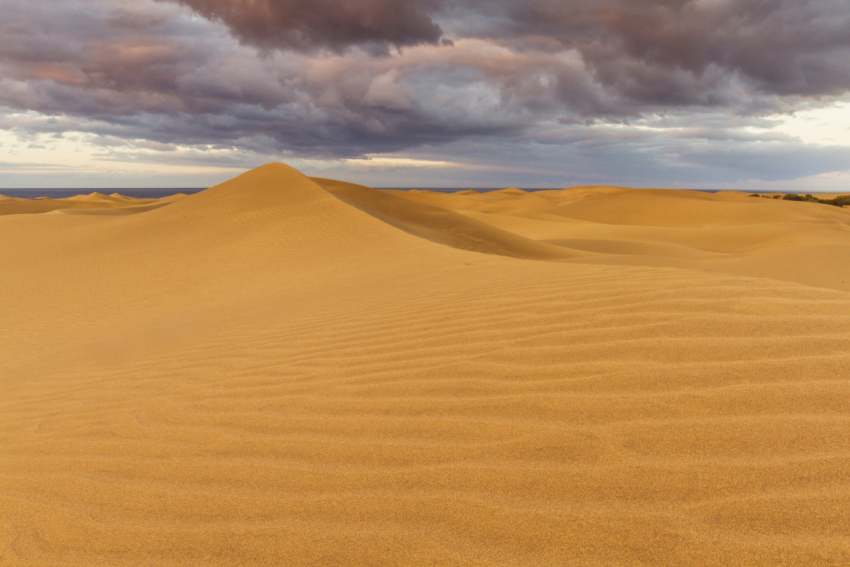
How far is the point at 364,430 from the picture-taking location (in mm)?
2473

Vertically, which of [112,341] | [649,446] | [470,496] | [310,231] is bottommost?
[112,341]

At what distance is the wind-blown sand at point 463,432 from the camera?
Answer: 66.1 inches

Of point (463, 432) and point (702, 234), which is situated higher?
point (702, 234)

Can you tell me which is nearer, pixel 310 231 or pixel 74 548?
pixel 74 548

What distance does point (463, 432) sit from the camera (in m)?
2.31

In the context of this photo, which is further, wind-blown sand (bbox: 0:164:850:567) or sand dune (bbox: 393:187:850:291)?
sand dune (bbox: 393:187:850:291)

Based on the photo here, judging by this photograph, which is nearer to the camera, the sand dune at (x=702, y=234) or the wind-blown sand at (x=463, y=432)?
the wind-blown sand at (x=463, y=432)

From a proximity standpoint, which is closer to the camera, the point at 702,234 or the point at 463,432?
the point at 463,432

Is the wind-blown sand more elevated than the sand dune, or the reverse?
the sand dune

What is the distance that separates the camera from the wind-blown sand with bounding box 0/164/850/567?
168cm

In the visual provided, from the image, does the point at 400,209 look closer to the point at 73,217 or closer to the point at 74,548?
the point at 73,217

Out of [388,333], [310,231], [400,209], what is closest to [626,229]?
[400,209]

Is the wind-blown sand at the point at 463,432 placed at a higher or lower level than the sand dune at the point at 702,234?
lower

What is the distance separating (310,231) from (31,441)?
33.1 feet
